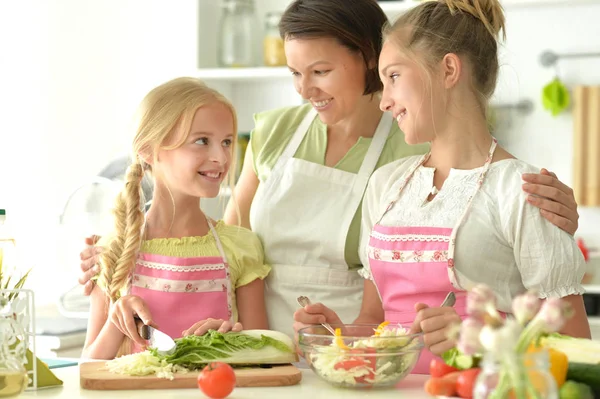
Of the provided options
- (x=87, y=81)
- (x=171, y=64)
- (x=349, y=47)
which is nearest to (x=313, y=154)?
(x=349, y=47)

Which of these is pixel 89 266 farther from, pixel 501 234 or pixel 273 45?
pixel 273 45

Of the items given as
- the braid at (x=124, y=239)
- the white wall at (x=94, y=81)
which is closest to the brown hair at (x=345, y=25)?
the braid at (x=124, y=239)

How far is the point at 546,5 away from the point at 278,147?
167 cm

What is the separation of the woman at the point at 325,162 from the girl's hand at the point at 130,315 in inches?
11.3

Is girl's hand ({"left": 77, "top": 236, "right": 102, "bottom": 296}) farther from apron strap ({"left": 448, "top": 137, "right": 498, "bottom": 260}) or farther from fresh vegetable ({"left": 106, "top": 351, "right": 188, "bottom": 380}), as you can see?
apron strap ({"left": 448, "top": 137, "right": 498, "bottom": 260})

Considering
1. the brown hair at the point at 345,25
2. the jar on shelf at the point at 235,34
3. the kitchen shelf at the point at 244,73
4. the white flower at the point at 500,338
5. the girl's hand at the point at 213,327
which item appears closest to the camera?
the white flower at the point at 500,338

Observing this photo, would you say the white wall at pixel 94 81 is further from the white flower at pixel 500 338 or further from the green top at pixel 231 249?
the white flower at pixel 500 338

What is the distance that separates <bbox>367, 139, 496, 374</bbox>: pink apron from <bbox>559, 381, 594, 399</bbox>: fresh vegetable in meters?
0.58

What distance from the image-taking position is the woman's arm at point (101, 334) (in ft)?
6.14

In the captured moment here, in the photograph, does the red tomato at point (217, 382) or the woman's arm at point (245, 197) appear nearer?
the red tomato at point (217, 382)

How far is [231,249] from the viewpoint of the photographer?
202cm

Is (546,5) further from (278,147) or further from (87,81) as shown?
(87,81)

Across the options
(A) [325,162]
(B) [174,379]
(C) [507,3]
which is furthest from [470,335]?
(C) [507,3]

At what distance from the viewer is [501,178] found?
1.69m
